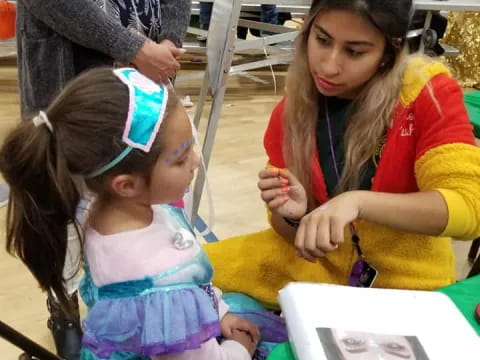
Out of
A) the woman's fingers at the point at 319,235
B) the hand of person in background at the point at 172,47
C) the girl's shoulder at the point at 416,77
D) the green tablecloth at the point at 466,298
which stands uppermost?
the girl's shoulder at the point at 416,77

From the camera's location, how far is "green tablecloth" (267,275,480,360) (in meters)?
0.67

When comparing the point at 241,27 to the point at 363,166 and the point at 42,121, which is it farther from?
the point at 42,121

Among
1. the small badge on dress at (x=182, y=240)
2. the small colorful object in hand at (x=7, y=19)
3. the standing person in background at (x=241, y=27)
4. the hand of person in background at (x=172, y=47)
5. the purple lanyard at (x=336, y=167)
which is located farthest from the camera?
the standing person in background at (x=241, y=27)

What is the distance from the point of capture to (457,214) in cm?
90

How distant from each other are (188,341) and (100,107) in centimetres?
32

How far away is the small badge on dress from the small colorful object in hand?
260 centimetres

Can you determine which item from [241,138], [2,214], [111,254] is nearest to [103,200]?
[111,254]

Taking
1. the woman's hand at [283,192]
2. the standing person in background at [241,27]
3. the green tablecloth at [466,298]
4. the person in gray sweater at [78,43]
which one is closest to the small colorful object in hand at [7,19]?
the standing person in background at [241,27]

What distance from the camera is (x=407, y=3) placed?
92 cm

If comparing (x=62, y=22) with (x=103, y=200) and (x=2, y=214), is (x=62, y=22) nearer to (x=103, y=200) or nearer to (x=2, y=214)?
(x=103, y=200)

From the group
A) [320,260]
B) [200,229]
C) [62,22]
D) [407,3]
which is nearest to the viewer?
[407,3]

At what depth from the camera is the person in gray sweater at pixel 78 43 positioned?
1.20 meters

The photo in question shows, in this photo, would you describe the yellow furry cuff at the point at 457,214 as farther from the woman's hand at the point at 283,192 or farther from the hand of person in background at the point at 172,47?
the hand of person in background at the point at 172,47

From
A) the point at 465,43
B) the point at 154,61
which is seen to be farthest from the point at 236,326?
the point at 465,43
